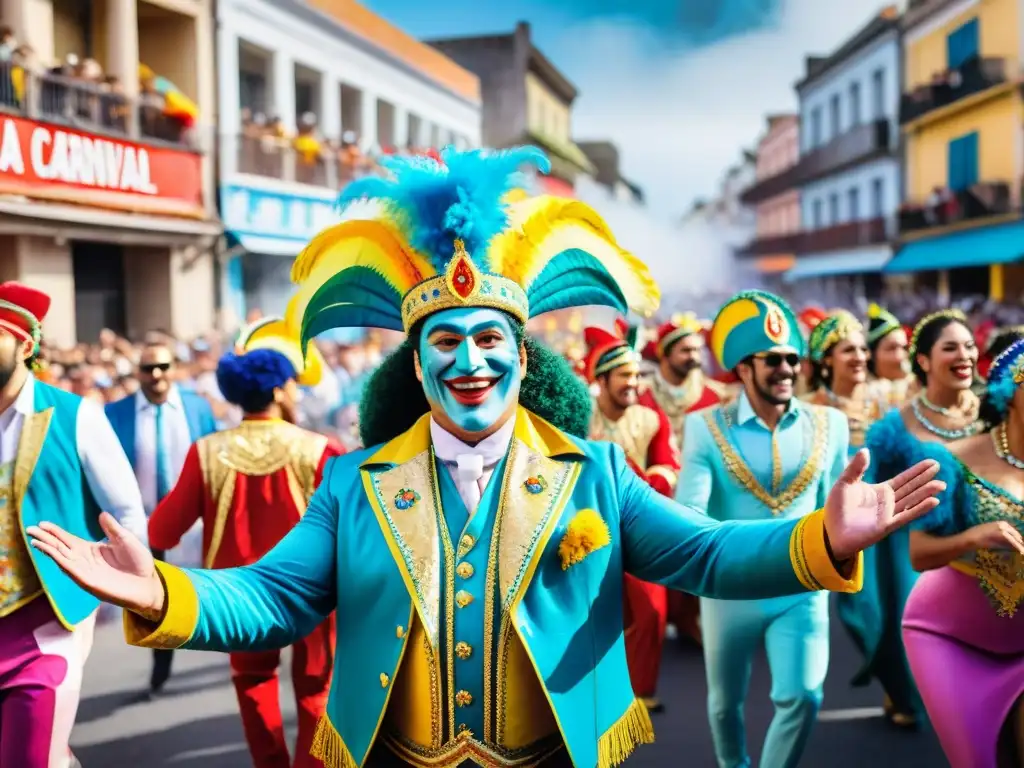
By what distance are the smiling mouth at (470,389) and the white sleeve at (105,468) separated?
1730 millimetres

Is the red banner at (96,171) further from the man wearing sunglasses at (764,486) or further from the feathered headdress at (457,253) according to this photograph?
the feathered headdress at (457,253)

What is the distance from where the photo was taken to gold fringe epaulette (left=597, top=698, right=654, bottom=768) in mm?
2650

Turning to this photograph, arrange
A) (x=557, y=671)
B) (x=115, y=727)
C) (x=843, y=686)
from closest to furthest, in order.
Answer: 1. (x=557, y=671)
2. (x=115, y=727)
3. (x=843, y=686)

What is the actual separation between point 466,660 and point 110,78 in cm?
1478

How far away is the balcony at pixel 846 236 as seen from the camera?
3316 centimetres

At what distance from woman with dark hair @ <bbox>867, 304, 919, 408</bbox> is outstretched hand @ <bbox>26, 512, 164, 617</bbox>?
598 cm

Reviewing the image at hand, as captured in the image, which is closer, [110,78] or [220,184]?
[110,78]

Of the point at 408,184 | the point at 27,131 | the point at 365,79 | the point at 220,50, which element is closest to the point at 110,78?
the point at 27,131

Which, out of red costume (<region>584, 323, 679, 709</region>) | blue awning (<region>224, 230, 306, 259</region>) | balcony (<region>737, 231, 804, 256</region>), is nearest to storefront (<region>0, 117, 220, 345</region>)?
blue awning (<region>224, 230, 306, 259</region>)

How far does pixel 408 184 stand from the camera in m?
2.79

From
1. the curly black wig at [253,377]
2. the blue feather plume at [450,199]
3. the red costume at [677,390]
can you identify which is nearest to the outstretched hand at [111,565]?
the blue feather plume at [450,199]

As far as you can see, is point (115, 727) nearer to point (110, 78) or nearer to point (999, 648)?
point (999, 648)

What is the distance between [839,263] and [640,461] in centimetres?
3181

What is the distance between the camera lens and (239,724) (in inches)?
240
